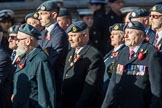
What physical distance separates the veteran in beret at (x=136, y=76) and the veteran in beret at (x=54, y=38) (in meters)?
1.42

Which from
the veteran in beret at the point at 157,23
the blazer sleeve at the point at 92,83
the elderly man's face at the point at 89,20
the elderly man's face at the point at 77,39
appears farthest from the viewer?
the elderly man's face at the point at 89,20

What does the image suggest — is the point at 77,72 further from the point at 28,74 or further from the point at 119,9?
the point at 119,9

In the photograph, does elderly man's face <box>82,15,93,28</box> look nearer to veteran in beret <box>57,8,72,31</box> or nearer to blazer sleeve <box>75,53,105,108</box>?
veteran in beret <box>57,8,72,31</box>

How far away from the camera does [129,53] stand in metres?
9.73

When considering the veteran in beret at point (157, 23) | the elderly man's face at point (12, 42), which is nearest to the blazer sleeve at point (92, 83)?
the veteran in beret at point (157, 23)

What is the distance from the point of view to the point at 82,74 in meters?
10.1

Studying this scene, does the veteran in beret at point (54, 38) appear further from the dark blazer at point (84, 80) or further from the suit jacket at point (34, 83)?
the suit jacket at point (34, 83)

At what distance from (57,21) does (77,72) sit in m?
1.89

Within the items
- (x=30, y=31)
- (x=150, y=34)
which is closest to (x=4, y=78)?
(x=30, y=31)

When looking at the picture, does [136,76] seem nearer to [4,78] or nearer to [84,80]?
[84,80]

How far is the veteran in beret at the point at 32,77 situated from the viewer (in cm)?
949

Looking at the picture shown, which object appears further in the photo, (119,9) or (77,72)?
(119,9)

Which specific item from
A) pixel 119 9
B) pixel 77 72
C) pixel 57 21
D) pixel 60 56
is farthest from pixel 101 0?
pixel 77 72

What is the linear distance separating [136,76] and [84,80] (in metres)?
0.82
